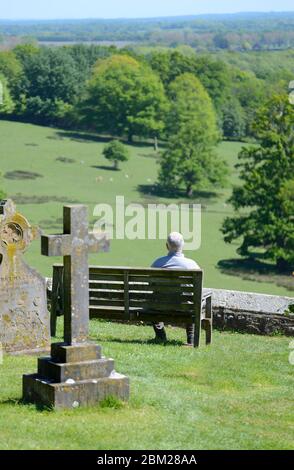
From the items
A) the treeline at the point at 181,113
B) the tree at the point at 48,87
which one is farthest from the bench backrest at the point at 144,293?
the tree at the point at 48,87

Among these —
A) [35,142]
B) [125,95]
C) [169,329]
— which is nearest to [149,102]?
Result: [125,95]

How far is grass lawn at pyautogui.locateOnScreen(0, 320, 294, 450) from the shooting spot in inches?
294

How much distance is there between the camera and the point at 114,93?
137750 mm

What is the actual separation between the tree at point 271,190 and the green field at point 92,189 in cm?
236

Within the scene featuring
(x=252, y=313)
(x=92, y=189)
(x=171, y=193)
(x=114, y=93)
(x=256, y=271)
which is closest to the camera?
(x=252, y=313)

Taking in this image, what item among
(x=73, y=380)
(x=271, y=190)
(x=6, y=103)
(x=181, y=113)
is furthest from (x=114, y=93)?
(x=73, y=380)

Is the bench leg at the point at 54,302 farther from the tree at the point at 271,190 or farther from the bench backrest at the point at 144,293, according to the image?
the tree at the point at 271,190

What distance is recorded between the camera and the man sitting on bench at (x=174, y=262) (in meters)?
12.3

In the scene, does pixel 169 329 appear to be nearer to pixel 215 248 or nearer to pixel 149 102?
pixel 215 248

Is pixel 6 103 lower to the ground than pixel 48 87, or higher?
lower

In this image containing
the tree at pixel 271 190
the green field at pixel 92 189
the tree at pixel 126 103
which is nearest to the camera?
the tree at pixel 271 190

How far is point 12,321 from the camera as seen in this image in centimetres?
1123

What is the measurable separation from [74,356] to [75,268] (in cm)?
78

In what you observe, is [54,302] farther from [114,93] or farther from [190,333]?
[114,93]
